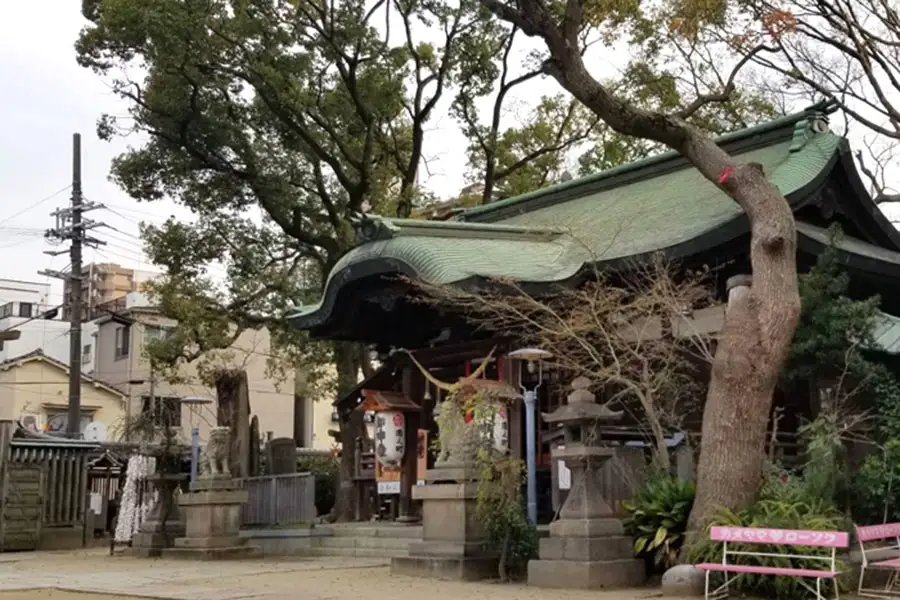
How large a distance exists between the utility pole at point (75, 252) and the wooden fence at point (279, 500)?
9060 millimetres

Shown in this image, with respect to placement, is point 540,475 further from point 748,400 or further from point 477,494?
point 748,400

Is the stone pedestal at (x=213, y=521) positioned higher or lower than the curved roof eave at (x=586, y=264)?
lower

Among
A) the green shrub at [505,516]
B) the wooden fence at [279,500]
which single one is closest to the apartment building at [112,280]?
the wooden fence at [279,500]

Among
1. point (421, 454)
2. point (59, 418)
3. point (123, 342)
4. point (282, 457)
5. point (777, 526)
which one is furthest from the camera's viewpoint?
point (123, 342)

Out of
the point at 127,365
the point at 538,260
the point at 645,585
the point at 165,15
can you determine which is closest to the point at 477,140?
the point at 165,15

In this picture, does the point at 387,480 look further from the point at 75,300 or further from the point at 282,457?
the point at 75,300

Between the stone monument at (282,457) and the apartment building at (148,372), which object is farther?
the apartment building at (148,372)

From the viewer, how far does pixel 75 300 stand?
28.0 metres

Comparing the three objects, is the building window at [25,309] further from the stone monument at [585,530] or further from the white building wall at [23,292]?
the stone monument at [585,530]

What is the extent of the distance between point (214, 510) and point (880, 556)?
38.6 ft

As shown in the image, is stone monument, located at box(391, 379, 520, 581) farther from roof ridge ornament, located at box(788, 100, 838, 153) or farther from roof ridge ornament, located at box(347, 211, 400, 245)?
roof ridge ornament, located at box(788, 100, 838, 153)

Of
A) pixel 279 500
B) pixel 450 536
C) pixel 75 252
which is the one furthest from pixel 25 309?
pixel 450 536

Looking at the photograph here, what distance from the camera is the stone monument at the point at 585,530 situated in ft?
37.5

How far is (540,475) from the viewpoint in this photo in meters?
17.8
